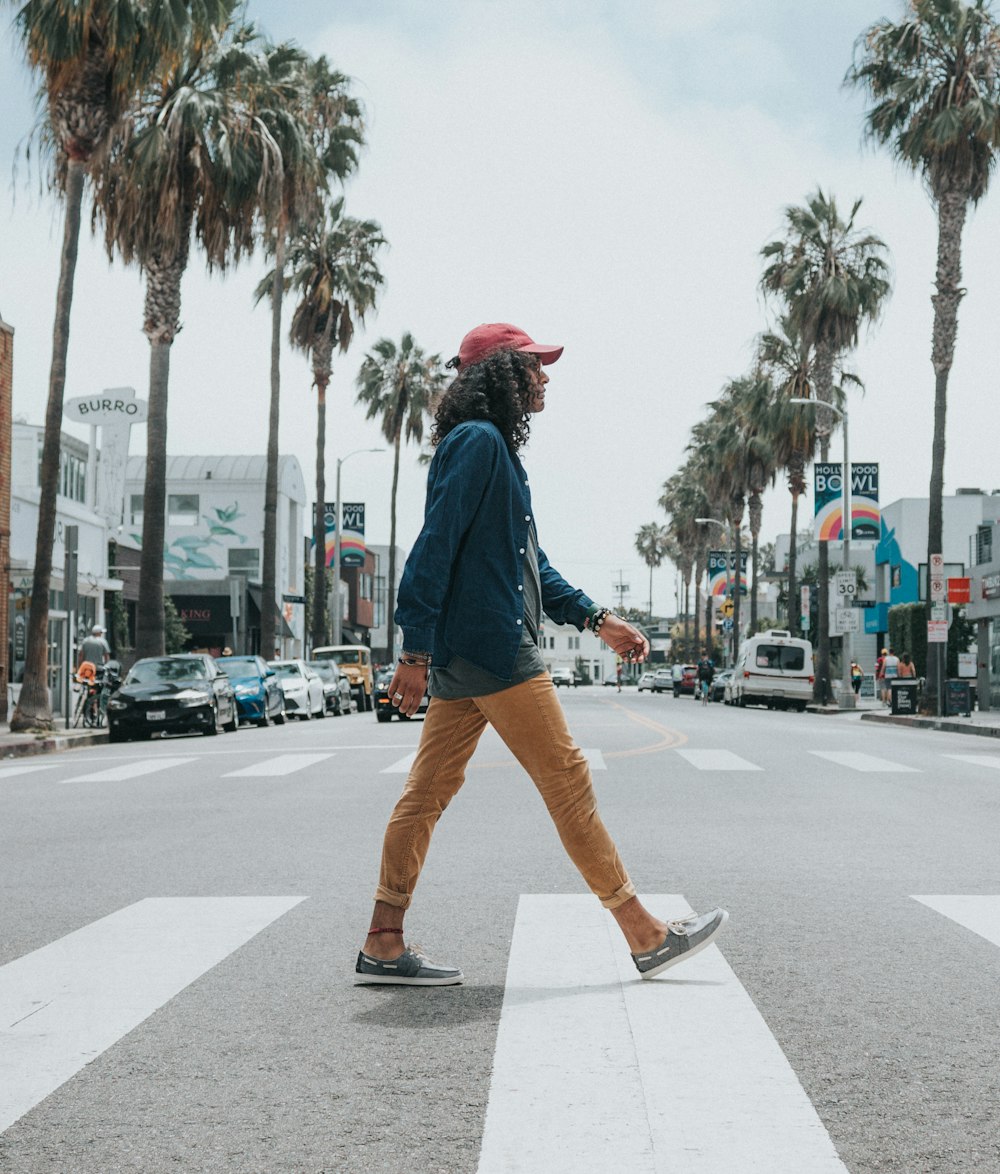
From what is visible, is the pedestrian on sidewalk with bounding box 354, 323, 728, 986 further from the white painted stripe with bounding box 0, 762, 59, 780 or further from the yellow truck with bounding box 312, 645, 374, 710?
the yellow truck with bounding box 312, 645, 374, 710

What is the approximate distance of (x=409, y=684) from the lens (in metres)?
4.83

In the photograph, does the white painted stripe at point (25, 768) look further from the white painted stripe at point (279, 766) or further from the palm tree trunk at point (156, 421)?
the palm tree trunk at point (156, 421)

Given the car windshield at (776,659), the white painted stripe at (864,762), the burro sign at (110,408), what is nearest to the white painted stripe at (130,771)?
the white painted stripe at (864,762)

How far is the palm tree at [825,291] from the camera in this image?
42406 millimetres

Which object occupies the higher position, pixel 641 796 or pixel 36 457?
pixel 36 457

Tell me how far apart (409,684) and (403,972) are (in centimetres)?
104

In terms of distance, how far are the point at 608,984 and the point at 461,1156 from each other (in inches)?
71.0

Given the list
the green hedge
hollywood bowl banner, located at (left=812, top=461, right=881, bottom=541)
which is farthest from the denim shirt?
the green hedge

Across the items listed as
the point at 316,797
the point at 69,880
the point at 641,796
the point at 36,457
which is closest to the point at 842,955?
the point at 69,880

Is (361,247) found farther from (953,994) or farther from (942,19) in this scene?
(953,994)

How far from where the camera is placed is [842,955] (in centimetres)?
572

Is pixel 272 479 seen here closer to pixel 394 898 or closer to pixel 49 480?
pixel 49 480

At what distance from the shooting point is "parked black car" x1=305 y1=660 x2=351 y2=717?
3775 centimetres

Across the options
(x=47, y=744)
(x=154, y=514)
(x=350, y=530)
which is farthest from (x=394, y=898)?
(x=350, y=530)
